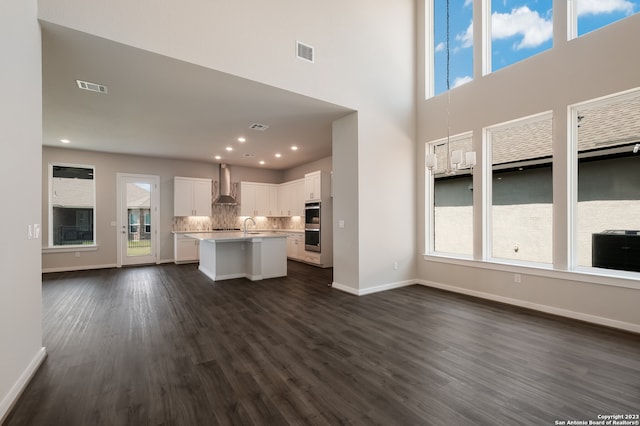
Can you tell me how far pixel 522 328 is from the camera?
316cm

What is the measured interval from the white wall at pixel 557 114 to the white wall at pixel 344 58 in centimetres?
102

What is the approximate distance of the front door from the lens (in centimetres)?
748

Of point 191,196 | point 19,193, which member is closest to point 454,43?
point 19,193

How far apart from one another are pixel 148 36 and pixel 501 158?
5.06m

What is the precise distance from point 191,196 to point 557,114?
333 inches

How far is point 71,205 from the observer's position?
6953 millimetres

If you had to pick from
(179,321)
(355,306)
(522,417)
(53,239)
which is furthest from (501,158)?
(53,239)

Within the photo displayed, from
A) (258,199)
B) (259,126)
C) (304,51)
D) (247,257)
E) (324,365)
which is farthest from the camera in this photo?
(258,199)

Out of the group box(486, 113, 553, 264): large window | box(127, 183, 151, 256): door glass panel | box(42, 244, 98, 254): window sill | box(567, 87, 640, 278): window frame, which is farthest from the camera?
box(127, 183, 151, 256): door glass panel

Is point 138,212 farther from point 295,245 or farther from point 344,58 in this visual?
point 344,58

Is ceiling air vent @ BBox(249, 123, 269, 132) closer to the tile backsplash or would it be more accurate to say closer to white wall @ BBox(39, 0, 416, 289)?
white wall @ BBox(39, 0, 416, 289)

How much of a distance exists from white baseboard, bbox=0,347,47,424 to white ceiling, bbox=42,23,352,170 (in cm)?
302

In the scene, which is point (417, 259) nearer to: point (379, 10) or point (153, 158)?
point (379, 10)

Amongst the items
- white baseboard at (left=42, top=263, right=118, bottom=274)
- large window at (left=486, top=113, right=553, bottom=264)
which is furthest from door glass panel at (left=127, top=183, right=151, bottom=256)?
large window at (left=486, top=113, right=553, bottom=264)
